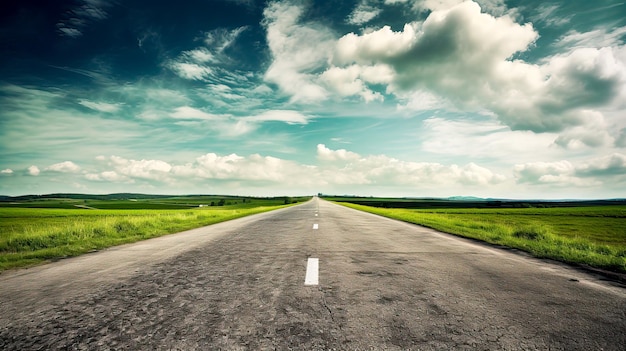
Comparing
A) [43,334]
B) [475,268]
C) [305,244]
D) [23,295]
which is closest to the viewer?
[43,334]

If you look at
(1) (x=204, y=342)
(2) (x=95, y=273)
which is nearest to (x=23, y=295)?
(2) (x=95, y=273)

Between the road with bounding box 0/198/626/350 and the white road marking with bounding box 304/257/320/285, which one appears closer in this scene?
the road with bounding box 0/198/626/350

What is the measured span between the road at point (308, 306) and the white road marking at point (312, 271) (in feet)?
0.24

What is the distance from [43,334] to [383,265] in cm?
503

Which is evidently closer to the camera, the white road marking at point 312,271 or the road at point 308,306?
the road at point 308,306

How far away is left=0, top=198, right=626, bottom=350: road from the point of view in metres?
2.70

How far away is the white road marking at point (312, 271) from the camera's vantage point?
15.0 ft

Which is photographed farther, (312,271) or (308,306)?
(312,271)

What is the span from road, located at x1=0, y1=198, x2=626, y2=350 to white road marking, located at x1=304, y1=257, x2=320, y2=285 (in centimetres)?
7

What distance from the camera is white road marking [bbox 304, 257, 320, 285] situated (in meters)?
4.56

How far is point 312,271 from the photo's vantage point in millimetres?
5211

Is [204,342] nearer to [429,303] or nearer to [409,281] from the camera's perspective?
[429,303]

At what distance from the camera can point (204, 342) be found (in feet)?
8.62

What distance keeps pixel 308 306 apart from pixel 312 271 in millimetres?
1720
